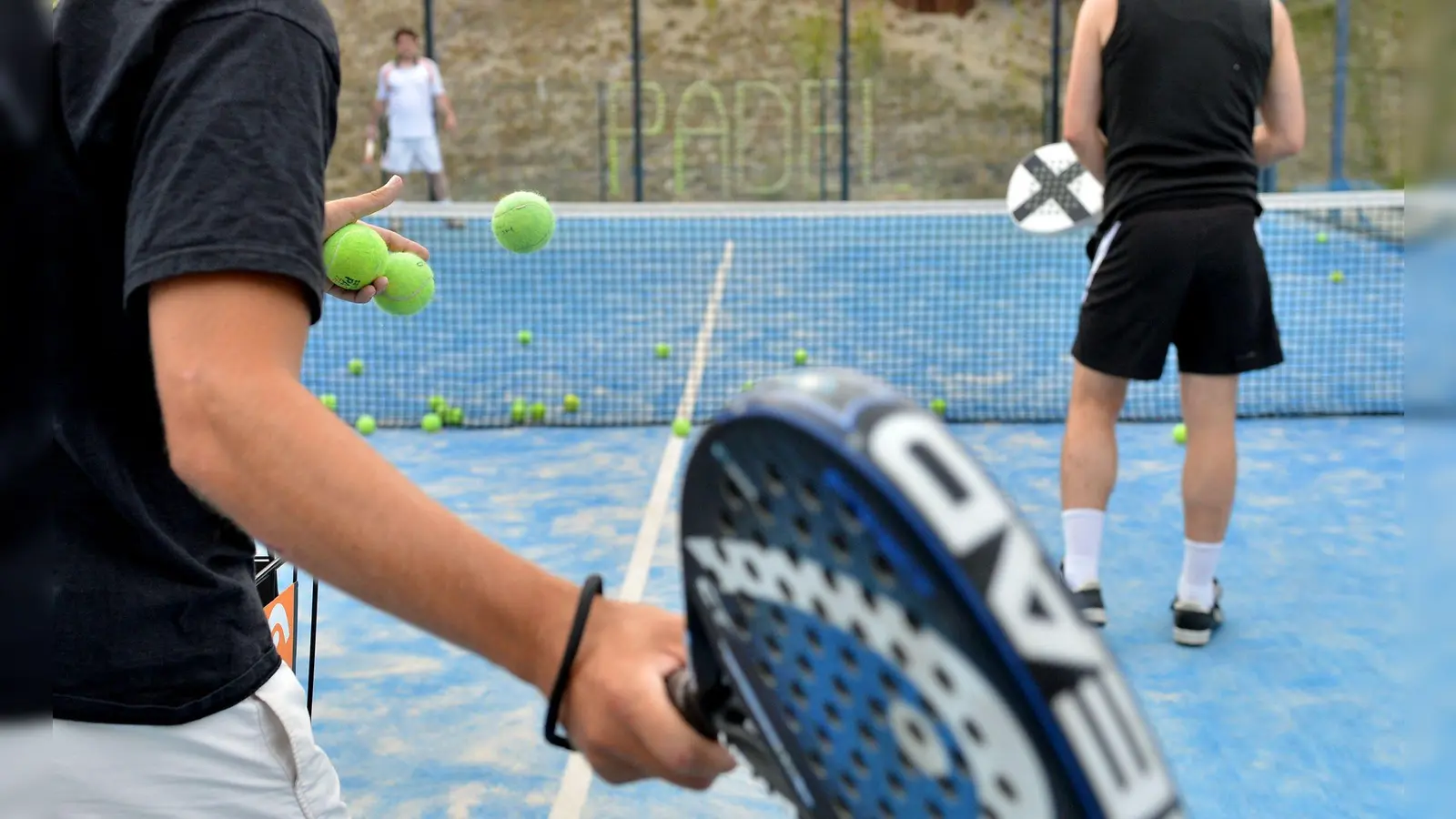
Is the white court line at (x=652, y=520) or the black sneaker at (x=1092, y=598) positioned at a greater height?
the black sneaker at (x=1092, y=598)

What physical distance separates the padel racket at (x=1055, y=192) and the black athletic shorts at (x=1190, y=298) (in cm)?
119

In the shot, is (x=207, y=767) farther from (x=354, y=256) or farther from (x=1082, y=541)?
(x=1082, y=541)

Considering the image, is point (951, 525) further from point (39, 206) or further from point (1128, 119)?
point (1128, 119)

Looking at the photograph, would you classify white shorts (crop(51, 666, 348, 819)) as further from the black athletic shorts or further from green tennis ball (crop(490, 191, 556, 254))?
the black athletic shorts

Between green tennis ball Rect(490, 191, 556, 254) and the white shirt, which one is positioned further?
the white shirt

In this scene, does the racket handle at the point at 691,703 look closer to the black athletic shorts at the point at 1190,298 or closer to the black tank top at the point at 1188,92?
the black athletic shorts at the point at 1190,298

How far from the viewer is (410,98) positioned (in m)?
13.0

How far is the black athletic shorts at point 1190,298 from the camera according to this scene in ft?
11.4

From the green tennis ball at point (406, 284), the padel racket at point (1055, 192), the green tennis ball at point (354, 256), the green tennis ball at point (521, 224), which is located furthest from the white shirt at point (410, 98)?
the green tennis ball at point (354, 256)

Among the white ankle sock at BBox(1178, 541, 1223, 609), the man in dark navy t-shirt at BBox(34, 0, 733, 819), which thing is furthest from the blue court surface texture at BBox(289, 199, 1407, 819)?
the man in dark navy t-shirt at BBox(34, 0, 733, 819)

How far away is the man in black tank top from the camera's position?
11.4 feet

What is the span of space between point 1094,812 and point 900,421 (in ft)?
0.61

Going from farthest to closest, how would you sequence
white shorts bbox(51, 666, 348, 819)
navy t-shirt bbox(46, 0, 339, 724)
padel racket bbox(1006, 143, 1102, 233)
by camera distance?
padel racket bbox(1006, 143, 1102, 233)
white shorts bbox(51, 666, 348, 819)
navy t-shirt bbox(46, 0, 339, 724)

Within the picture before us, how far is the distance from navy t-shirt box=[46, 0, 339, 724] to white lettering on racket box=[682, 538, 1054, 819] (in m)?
0.43
